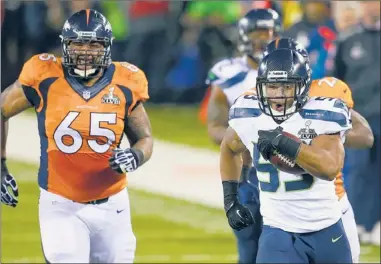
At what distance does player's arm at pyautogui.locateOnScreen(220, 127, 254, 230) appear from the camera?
620 cm

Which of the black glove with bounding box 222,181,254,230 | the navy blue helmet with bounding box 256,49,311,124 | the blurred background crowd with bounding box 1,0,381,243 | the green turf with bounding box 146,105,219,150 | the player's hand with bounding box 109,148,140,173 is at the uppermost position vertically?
the navy blue helmet with bounding box 256,49,311,124

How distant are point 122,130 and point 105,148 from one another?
0.13m

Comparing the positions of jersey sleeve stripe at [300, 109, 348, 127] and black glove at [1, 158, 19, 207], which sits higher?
jersey sleeve stripe at [300, 109, 348, 127]

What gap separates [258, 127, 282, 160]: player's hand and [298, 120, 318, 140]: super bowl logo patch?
0.13m

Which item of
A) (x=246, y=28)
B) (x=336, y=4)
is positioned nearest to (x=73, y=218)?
(x=246, y=28)

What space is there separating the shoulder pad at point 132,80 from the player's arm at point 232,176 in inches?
22.1

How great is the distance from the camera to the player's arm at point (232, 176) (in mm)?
6200

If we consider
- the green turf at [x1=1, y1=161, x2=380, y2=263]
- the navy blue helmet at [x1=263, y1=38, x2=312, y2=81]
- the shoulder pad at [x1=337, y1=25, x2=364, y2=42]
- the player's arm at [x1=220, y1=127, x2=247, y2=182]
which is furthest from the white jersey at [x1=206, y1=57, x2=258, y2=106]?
the shoulder pad at [x1=337, y1=25, x2=364, y2=42]

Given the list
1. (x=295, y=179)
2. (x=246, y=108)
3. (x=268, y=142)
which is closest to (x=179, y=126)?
(x=246, y=108)

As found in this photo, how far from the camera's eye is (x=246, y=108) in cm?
613

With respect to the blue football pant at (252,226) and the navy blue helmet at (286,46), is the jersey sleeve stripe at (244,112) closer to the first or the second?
the navy blue helmet at (286,46)

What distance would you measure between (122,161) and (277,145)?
91cm

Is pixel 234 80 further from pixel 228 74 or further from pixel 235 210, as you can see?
pixel 235 210

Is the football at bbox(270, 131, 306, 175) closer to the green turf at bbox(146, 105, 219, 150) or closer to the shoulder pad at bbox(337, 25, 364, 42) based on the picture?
the shoulder pad at bbox(337, 25, 364, 42)
